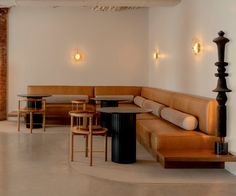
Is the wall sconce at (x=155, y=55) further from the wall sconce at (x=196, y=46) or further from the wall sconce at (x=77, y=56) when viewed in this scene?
the wall sconce at (x=196, y=46)

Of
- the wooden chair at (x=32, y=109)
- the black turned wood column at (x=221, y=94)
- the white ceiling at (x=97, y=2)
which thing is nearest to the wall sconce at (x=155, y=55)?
the white ceiling at (x=97, y=2)


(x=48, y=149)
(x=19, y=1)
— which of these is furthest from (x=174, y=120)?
(x=19, y=1)

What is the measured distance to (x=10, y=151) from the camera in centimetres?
687

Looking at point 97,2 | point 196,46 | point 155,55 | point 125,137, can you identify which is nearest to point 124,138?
point 125,137

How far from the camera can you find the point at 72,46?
11.2m

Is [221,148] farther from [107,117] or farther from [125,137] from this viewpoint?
[107,117]

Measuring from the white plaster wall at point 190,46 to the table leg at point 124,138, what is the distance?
134 cm

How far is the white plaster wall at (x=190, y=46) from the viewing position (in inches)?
215

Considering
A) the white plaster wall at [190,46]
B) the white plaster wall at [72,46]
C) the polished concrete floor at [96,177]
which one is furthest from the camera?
the white plaster wall at [72,46]

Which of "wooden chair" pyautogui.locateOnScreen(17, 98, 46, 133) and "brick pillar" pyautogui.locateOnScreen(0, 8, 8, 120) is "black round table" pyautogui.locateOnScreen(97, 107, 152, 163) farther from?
"brick pillar" pyautogui.locateOnScreen(0, 8, 8, 120)

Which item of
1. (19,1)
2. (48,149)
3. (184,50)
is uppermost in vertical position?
(19,1)

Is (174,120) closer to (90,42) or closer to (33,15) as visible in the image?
(90,42)

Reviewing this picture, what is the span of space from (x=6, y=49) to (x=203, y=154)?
24.0ft

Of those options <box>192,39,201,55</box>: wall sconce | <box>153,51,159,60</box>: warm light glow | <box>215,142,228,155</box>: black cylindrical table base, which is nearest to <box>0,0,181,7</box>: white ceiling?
<box>192,39,201,55</box>: wall sconce
